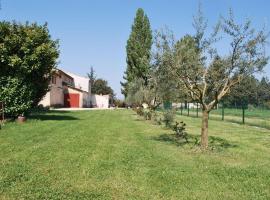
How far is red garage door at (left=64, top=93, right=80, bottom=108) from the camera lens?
80812mm

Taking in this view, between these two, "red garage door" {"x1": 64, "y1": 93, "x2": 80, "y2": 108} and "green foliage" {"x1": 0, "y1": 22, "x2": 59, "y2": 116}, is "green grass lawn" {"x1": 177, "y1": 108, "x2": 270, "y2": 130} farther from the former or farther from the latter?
"red garage door" {"x1": 64, "y1": 93, "x2": 80, "y2": 108}

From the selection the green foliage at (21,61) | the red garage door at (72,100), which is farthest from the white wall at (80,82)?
the green foliage at (21,61)

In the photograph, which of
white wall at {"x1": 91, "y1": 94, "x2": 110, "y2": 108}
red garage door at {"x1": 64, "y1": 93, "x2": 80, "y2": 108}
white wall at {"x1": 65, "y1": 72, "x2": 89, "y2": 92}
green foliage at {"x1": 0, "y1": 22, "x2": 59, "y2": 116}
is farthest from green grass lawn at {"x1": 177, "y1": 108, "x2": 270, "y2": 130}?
white wall at {"x1": 65, "y1": 72, "x2": 89, "y2": 92}

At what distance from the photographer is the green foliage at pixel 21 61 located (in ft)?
90.7

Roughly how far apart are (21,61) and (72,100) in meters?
53.7

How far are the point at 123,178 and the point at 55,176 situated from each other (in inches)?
56.8

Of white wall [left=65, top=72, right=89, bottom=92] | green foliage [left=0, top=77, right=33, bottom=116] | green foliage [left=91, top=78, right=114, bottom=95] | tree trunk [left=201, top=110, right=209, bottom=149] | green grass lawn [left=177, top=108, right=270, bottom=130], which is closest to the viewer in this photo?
tree trunk [left=201, top=110, right=209, bottom=149]

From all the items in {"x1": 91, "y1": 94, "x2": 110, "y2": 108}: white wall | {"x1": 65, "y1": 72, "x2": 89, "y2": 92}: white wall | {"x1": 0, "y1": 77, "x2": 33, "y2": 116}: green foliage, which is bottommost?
{"x1": 0, "y1": 77, "x2": 33, "y2": 116}: green foliage

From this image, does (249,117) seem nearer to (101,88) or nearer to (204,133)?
(204,133)

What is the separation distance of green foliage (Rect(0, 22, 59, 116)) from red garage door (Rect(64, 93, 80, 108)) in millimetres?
51041

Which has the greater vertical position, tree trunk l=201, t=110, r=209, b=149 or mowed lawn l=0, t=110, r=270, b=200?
tree trunk l=201, t=110, r=209, b=149

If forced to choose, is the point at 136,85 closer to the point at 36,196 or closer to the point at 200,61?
the point at 200,61

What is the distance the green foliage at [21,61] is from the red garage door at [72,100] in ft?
167

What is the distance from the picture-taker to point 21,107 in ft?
92.6
